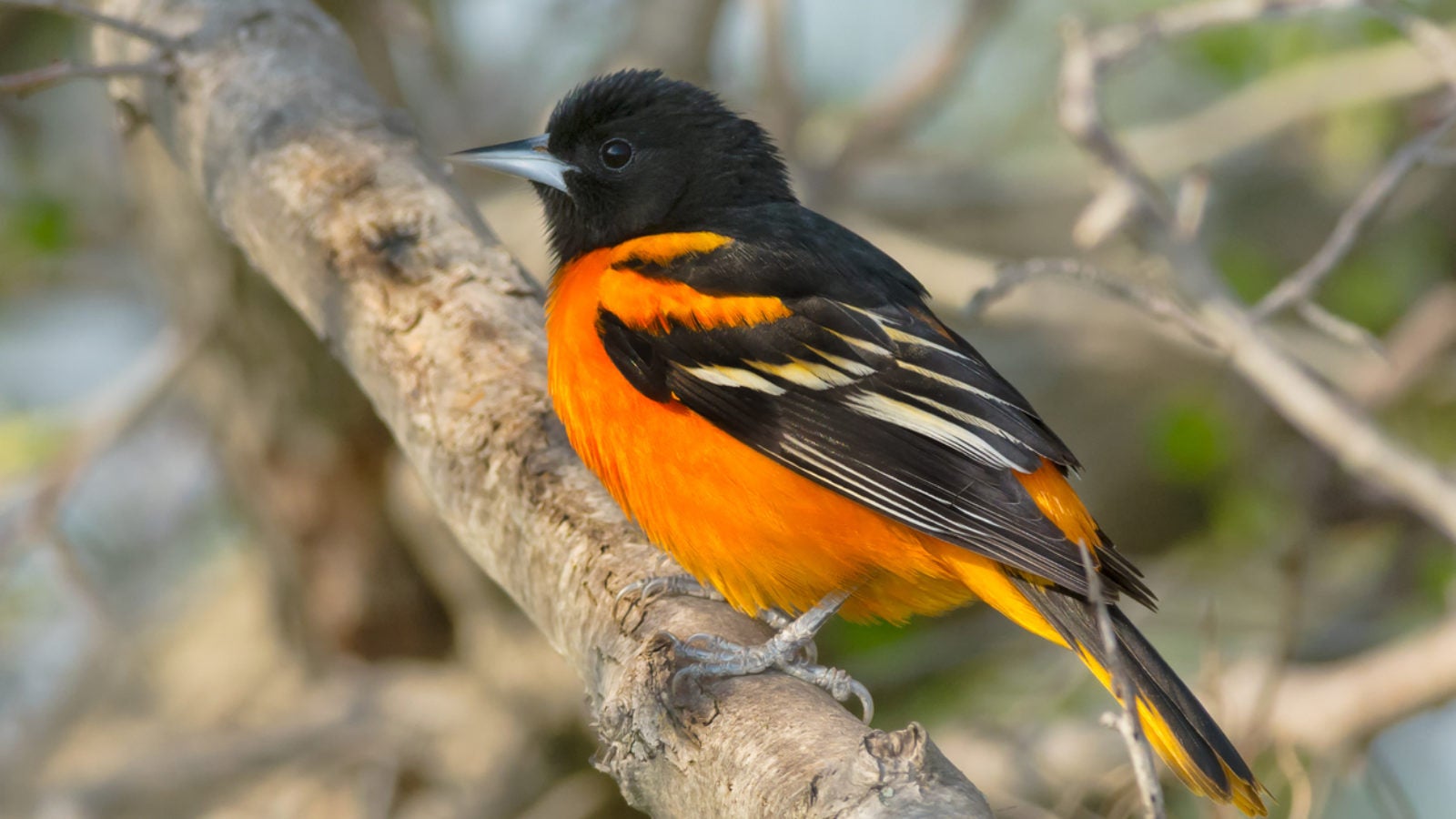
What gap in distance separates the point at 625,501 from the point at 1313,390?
5.54 feet

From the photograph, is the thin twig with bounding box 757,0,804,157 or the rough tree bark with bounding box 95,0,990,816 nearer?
the rough tree bark with bounding box 95,0,990,816

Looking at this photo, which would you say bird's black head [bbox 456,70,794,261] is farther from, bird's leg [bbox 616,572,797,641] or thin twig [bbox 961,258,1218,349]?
bird's leg [bbox 616,572,797,641]

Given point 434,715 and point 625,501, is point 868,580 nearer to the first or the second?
point 625,501

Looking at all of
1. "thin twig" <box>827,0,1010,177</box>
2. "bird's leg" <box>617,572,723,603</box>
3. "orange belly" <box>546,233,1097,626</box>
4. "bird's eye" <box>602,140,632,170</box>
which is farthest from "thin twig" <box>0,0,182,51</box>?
"thin twig" <box>827,0,1010,177</box>

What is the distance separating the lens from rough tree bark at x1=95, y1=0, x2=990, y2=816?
7.50 ft

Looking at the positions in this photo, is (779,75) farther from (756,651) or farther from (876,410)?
(756,651)

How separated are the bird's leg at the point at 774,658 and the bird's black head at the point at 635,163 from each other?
48.4 inches

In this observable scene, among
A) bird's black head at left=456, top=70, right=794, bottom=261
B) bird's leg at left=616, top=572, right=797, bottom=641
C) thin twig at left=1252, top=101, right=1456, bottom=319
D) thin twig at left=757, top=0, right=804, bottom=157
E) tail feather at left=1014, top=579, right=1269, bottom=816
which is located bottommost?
tail feather at left=1014, top=579, right=1269, bottom=816

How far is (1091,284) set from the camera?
322 cm

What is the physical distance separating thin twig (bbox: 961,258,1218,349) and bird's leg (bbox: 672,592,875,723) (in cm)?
78

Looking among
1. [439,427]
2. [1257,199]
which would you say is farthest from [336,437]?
[1257,199]

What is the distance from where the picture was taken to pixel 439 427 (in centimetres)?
291

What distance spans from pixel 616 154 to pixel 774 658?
1.58 metres

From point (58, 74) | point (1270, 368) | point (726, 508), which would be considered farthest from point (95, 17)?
point (1270, 368)
